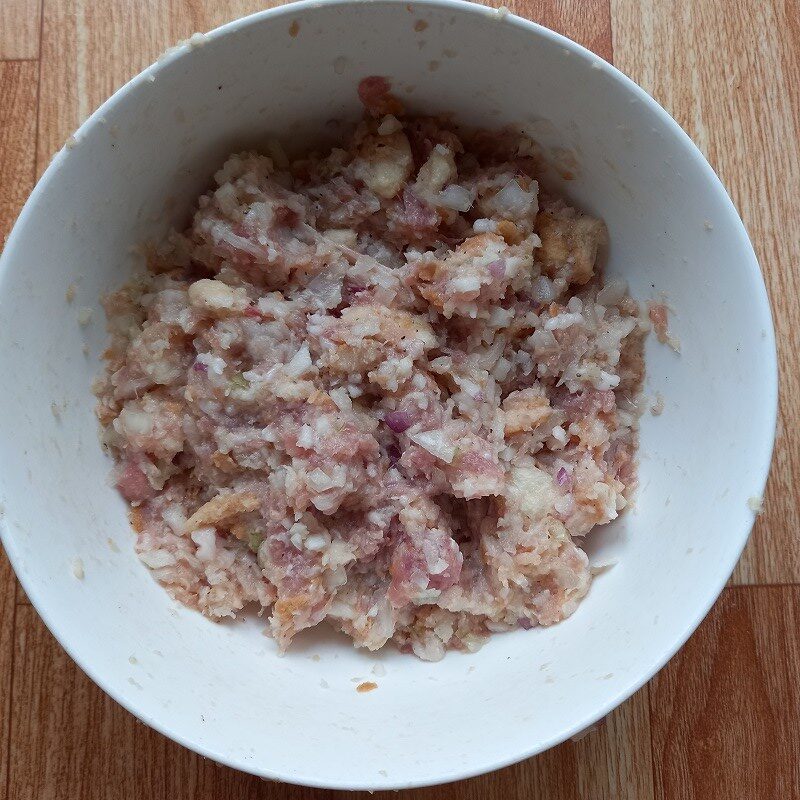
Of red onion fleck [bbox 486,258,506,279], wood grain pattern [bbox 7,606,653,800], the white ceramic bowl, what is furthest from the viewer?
wood grain pattern [bbox 7,606,653,800]

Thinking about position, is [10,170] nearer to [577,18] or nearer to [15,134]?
[15,134]

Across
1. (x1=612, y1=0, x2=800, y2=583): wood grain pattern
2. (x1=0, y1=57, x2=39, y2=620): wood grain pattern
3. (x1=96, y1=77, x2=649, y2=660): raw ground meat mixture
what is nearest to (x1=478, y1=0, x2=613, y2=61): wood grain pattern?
(x1=612, y1=0, x2=800, y2=583): wood grain pattern

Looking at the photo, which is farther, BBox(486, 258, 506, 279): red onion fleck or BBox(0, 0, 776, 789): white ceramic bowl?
BBox(486, 258, 506, 279): red onion fleck

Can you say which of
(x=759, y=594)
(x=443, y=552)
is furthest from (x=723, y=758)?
(x=443, y=552)

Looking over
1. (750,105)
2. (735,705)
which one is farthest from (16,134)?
(735,705)

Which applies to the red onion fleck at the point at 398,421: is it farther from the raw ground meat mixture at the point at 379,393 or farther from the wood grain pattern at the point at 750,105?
the wood grain pattern at the point at 750,105

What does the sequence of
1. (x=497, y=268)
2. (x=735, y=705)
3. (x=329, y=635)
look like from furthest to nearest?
(x=735, y=705)
(x=329, y=635)
(x=497, y=268)

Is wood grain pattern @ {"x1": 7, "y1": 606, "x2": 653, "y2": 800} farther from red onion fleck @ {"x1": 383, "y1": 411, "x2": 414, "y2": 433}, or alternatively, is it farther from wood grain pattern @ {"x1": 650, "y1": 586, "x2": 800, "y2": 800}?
red onion fleck @ {"x1": 383, "y1": 411, "x2": 414, "y2": 433}
